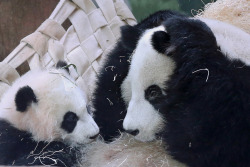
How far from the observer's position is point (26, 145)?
229cm

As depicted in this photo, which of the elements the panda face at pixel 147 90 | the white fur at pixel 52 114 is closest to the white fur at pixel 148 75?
the panda face at pixel 147 90

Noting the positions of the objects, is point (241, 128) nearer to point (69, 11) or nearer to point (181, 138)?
A: point (181, 138)

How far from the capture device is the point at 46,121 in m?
2.36

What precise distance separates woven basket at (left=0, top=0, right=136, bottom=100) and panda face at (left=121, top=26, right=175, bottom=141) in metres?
0.95

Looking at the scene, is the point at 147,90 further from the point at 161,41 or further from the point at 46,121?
the point at 46,121

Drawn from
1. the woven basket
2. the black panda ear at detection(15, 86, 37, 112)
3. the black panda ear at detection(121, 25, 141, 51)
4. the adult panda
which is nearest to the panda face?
the adult panda

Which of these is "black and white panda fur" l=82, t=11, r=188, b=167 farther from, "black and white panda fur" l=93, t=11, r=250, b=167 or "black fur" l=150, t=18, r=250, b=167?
"black fur" l=150, t=18, r=250, b=167

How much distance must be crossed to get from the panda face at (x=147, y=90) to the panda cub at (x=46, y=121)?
39 centimetres

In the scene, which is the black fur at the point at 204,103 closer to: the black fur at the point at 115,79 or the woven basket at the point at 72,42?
the black fur at the point at 115,79

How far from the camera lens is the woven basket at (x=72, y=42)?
3031 millimetres

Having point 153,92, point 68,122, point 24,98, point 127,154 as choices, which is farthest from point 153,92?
point 24,98

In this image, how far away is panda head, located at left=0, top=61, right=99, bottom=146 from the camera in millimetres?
2346

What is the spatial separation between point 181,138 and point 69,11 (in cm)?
164

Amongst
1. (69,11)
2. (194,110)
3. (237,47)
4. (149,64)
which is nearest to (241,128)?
(194,110)
